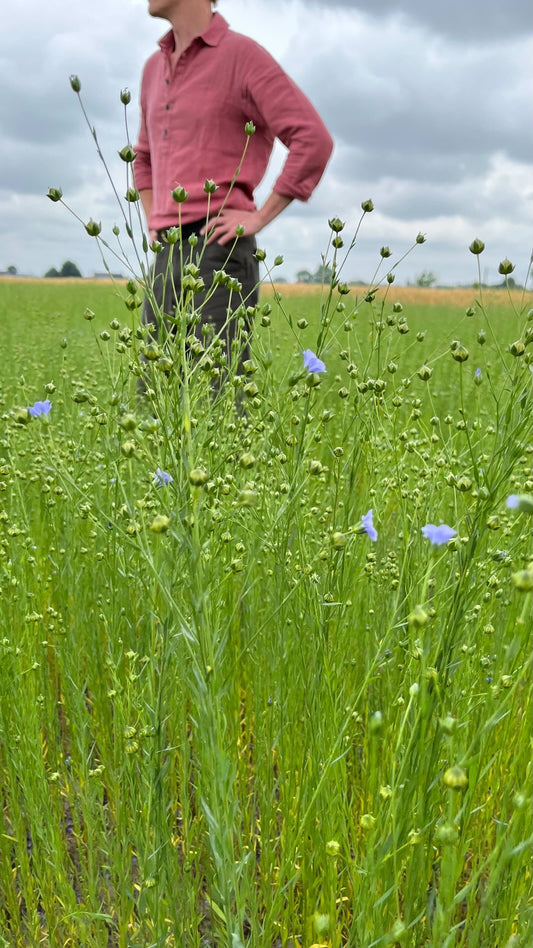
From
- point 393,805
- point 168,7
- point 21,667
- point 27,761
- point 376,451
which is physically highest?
point 168,7

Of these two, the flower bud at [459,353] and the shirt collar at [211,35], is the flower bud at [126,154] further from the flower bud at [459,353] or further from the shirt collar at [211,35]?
the shirt collar at [211,35]

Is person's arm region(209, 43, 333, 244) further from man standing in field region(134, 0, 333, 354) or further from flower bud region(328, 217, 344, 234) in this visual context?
flower bud region(328, 217, 344, 234)

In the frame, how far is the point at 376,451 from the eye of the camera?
1821mm

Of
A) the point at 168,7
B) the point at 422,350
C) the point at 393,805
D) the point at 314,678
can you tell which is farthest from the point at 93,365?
the point at 393,805

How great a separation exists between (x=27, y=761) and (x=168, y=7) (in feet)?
9.52

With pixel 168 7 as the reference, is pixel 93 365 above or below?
below

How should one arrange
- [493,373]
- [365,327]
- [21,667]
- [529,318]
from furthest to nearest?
[365,327] < [493,373] < [21,667] < [529,318]

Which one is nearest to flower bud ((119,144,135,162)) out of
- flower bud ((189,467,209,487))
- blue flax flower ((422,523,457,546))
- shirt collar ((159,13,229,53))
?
flower bud ((189,467,209,487))

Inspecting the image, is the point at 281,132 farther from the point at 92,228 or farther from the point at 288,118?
the point at 92,228

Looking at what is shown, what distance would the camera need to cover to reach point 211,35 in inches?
117

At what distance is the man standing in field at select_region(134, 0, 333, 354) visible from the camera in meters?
2.82

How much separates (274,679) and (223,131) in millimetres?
2267

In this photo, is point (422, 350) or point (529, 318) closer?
point (529, 318)

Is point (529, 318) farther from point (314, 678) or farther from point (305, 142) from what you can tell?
point (305, 142)
